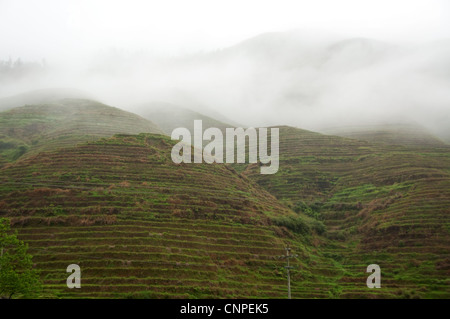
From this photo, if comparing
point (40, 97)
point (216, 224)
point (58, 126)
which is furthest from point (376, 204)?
point (40, 97)

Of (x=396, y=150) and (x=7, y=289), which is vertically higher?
(x=396, y=150)

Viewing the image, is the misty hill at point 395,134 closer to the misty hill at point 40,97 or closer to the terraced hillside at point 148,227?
the terraced hillside at point 148,227

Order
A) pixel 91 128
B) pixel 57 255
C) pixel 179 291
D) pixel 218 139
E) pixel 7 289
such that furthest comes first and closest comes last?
pixel 218 139 < pixel 91 128 < pixel 57 255 < pixel 179 291 < pixel 7 289

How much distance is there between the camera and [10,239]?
77.4 ft

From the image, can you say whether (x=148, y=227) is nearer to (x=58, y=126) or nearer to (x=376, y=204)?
(x=376, y=204)

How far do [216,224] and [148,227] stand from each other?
26.7 ft

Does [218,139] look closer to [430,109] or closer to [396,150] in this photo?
[396,150]

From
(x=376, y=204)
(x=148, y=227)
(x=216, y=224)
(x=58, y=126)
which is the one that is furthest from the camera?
(x=58, y=126)

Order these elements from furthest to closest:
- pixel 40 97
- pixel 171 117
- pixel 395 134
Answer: pixel 171 117
pixel 40 97
pixel 395 134

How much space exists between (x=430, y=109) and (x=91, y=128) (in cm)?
13722

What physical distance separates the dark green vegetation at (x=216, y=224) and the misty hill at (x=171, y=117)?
71.2 meters

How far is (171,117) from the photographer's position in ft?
488

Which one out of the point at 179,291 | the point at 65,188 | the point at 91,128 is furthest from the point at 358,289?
the point at 91,128

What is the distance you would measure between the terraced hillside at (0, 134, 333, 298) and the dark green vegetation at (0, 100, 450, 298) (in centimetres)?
14
